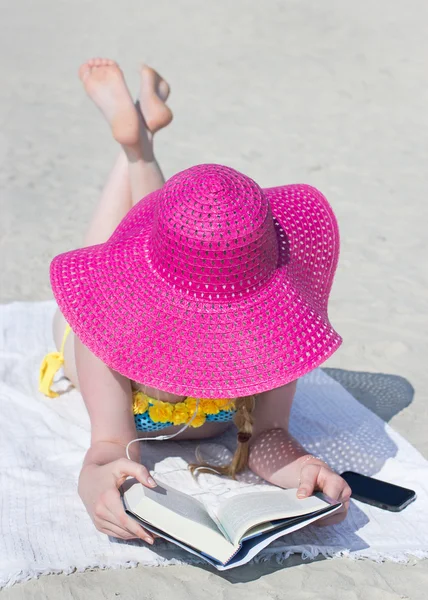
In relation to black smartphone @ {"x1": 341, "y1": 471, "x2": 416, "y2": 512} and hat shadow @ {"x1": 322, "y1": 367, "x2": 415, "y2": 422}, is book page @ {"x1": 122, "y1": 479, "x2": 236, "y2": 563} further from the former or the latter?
hat shadow @ {"x1": 322, "y1": 367, "x2": 415, "y2": 422}

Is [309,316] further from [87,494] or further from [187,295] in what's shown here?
[87,494]

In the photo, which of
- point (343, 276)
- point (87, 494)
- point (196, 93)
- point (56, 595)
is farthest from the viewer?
point (196, 93)

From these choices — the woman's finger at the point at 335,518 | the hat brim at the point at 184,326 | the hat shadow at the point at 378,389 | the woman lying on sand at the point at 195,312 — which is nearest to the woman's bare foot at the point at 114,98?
the woman lying on sand at the point at 195,312

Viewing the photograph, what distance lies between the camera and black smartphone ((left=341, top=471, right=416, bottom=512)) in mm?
2039

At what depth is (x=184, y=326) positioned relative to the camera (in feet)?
5.57

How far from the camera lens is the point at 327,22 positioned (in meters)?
7.83

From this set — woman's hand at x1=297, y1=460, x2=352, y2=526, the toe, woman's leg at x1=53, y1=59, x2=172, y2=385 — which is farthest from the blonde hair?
the toe

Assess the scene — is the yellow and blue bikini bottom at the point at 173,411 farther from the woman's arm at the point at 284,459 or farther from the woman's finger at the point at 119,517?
the woman's finger at the point at 119,517

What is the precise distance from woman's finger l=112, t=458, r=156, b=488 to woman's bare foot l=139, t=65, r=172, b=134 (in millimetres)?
1232

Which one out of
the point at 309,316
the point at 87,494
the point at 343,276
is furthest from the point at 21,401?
the point at 343,276

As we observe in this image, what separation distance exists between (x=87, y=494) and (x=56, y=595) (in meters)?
0.23

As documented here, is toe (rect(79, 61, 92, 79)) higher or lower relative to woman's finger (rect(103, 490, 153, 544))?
higher

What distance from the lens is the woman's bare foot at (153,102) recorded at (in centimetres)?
262

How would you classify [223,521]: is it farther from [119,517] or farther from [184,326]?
[184,326]
